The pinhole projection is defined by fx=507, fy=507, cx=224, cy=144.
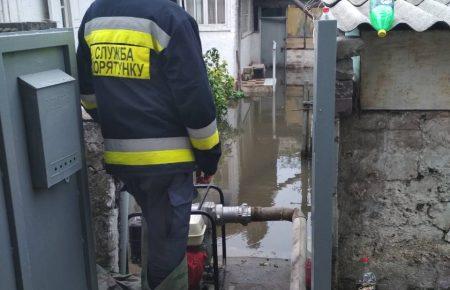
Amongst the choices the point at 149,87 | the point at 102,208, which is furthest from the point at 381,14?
the point at 102,208

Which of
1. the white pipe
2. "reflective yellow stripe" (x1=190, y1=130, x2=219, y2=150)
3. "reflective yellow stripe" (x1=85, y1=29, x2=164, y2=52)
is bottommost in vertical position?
the white pipe

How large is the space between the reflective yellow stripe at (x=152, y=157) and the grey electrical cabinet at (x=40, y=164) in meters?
0.21

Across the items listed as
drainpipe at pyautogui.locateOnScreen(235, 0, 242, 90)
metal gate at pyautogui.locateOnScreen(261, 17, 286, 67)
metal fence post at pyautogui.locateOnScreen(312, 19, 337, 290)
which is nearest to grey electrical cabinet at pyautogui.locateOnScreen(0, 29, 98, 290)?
metal fence post at pyautogui.locateOnScreen(312, 19, 337, 290)

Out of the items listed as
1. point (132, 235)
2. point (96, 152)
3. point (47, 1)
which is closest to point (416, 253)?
point (132, 235)

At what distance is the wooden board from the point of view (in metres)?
3.07

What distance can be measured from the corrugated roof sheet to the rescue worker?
3.11 ft

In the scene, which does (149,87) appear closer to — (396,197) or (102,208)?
(102,208)

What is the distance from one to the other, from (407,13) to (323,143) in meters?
1.03

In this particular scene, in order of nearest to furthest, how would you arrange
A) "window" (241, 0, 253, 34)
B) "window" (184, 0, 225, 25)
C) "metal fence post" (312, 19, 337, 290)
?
"metal fence post" (312, 19, 337, 290), "window" (184, 0, 225, 25), "window" (241, 0, 253, 34)

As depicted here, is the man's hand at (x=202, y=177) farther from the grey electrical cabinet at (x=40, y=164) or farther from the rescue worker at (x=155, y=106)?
the grey electrical cabinet at (x=40, y=164)

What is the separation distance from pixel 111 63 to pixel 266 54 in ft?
67.9

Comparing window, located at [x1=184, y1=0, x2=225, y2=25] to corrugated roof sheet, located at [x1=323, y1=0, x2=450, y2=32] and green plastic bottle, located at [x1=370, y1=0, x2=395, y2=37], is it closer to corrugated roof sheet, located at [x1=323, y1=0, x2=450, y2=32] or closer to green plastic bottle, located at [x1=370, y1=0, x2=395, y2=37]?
corrugated roof sheet, located at [x1=323, y1=0, x2=450, y2=32]

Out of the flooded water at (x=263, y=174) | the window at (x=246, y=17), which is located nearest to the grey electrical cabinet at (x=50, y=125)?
the flooded water at (x=263, y=174)

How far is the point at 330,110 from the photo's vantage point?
7.96 ft
